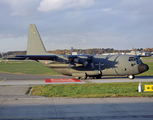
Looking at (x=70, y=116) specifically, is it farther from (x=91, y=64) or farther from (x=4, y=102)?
(x=91, y=64)

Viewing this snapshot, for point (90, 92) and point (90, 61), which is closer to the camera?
point (90, 92)

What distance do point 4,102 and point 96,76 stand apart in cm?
1930

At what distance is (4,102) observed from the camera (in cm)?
1387

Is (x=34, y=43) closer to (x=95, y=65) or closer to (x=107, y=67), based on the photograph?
(x=95, y=65)

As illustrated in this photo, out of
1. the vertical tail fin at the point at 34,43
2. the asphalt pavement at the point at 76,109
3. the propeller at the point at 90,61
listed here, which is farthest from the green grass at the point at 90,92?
the vertical tail fin at the point at 34,43

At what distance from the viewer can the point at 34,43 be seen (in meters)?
31.4

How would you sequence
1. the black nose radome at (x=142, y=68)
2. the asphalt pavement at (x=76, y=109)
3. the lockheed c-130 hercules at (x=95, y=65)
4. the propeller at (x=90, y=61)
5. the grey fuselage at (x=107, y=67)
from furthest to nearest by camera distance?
the grey fuselage at (x=107, y=67) < the lockheed c-130 hercules at (x=95, y=65) < the propeller at (x=90, y=61) < the black nose radome at (x=142, y=68) < the asphalt pavement at (x=76, y=109)

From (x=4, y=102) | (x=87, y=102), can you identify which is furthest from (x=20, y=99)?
(x=87, y=102)

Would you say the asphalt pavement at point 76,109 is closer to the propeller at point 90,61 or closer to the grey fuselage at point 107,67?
the propeller at point 90,61

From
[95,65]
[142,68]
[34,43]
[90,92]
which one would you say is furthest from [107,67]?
[34,43]

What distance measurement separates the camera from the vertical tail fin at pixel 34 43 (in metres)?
31.4

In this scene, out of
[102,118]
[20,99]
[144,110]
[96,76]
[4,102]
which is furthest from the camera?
[96,76]

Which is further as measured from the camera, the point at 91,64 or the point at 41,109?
the point at 91,64

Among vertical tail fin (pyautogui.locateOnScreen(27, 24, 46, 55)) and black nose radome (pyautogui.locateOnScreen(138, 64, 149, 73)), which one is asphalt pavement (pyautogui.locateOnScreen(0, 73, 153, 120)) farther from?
vertical tail fin (pyautogui.locateOnScreen(27, 24, 46, 55))
